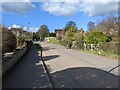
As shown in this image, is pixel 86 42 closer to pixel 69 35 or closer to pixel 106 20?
pixel 106 20

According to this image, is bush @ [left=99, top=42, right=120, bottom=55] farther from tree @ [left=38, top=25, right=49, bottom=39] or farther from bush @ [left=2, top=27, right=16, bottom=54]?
tree @ [left=38, top=25, right=49, bottom=39]

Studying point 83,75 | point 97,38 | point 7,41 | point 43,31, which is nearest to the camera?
point 83,75

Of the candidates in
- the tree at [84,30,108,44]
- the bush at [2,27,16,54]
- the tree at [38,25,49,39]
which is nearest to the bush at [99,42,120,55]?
the tree at [84,30,108,44]

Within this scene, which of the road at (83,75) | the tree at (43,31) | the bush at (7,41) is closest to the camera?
the road at (83,75)

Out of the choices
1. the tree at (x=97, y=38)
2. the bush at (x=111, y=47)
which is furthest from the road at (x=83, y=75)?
the tree at (x=97, y=38)

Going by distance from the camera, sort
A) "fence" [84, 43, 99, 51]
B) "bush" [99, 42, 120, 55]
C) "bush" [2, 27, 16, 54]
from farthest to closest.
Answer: "fence" [84, 43, 99, 51] → "bush" [99, 42, 120, 55] → "bush" [2, 27, 16, 54]

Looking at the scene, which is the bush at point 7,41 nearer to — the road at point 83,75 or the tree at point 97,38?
the road at point 83,75

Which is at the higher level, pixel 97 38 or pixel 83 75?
pixel 97 38

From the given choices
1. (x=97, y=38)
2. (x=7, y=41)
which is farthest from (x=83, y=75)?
(x=97, y=38)

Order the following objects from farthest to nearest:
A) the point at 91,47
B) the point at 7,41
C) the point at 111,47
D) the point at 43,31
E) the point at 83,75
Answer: the point at 43,31, the point at 91,47, the point at 111,47, the point at 7,41, the point at 83,75

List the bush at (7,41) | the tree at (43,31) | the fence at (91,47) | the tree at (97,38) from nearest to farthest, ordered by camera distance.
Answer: the bush at (7,41) → the fence at (91,47) → the tree at (97,38) → the tree at (43,31)

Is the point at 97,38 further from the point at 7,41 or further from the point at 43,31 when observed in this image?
the point at 43,31

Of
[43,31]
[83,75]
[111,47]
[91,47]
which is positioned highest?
[43,31]

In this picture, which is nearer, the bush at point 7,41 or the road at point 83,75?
the road at point 83,75
